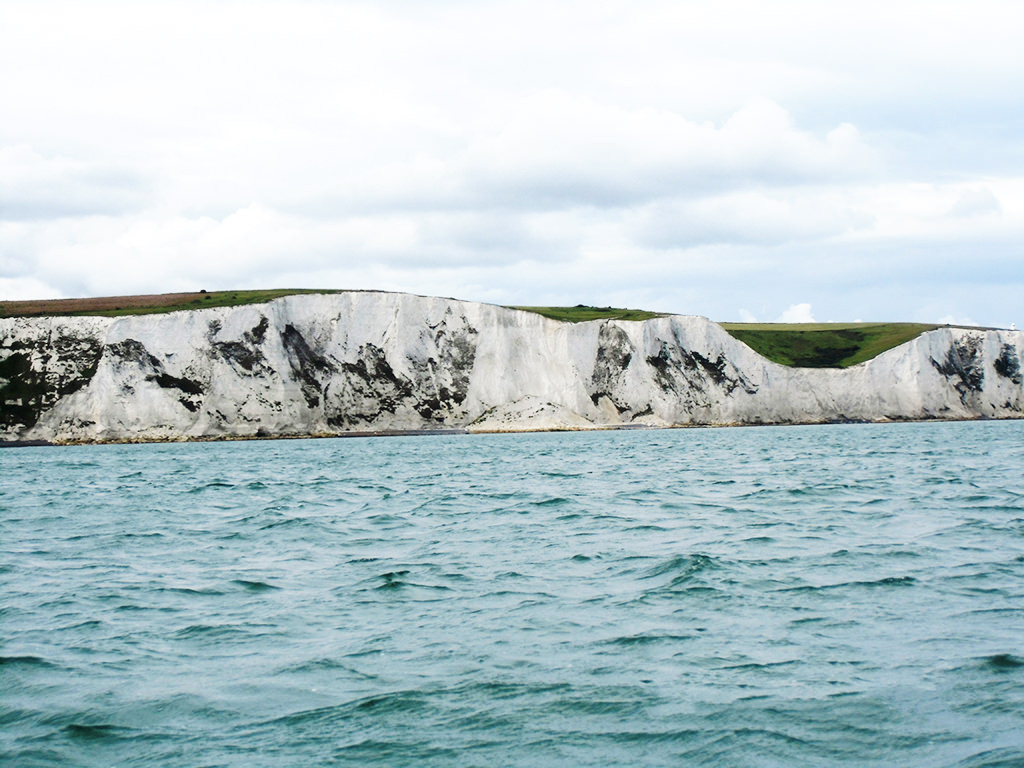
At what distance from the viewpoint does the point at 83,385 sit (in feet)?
272

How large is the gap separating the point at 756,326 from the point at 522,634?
5644 inches

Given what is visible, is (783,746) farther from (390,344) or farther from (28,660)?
(390,344)

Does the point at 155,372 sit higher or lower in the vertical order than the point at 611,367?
lower

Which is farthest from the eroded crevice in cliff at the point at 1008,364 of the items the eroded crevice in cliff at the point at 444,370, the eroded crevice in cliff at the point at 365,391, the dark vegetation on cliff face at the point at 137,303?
the dark vegetation on cliff face at the point at 137,303

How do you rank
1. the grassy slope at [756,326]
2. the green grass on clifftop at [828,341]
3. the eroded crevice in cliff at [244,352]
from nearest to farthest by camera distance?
the eroded crevice in cliff at [244,352]
the grassy slope at [756,326]
the green grass on clifftop at [828,341]

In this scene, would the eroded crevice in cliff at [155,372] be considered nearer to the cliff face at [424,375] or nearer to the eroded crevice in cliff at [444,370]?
the cliff face at [424,375]

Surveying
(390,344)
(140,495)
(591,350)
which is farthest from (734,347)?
(140,495)

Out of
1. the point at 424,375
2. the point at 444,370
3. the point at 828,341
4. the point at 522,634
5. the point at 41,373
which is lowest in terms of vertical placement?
the point at 522,634

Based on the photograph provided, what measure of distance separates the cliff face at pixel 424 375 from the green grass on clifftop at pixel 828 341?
17.2 ft

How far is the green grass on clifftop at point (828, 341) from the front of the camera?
115 m

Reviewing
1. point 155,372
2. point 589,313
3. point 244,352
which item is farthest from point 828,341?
point 155,372

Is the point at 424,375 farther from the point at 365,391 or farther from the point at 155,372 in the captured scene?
the point at 155,372

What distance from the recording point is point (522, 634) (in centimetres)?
1202

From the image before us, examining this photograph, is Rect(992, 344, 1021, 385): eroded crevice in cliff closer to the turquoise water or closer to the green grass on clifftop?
the green grass on clifftop
